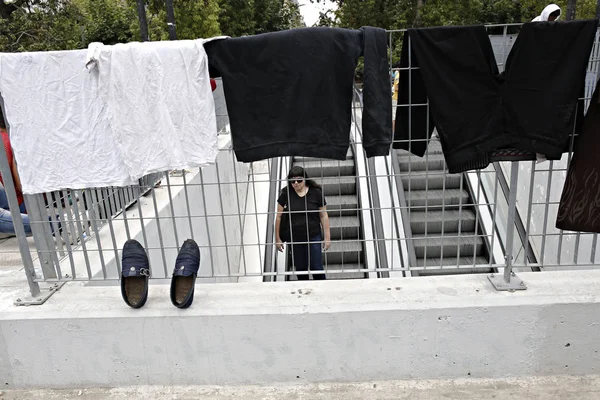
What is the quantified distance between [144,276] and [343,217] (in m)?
5.64

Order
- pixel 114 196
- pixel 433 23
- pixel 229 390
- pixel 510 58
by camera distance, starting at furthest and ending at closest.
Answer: pixel 433 23 → pixel 114 196 → pixel 229 390 → pixel 510 58

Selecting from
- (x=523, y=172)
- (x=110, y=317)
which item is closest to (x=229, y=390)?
(x=110, y=317)

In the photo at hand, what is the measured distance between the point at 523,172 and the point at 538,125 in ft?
19.5

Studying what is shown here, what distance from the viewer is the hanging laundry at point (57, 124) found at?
96.4 inches

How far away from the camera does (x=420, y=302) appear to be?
263cm

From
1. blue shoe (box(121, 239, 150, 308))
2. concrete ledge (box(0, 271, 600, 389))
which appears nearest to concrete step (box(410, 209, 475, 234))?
concrete ledge (box(0, 271, 600, 389))

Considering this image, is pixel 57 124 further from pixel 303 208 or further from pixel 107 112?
pixel 303 208

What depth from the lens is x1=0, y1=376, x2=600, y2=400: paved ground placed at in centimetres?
259

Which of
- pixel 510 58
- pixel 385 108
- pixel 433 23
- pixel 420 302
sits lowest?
pixel 420 302

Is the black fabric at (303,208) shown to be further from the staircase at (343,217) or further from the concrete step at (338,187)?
the concrete step at (338,187)

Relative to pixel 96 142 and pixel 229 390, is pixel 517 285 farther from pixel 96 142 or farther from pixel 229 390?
pixel 96 142

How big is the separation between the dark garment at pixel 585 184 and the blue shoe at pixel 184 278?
7.40 feet

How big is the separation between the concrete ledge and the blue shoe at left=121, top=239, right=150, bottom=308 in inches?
3.3

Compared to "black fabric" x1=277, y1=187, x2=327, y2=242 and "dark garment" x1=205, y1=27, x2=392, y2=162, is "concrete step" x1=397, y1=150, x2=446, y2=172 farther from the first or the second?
"dark garment" x1=205, y1=27, x2=392, y2=162
